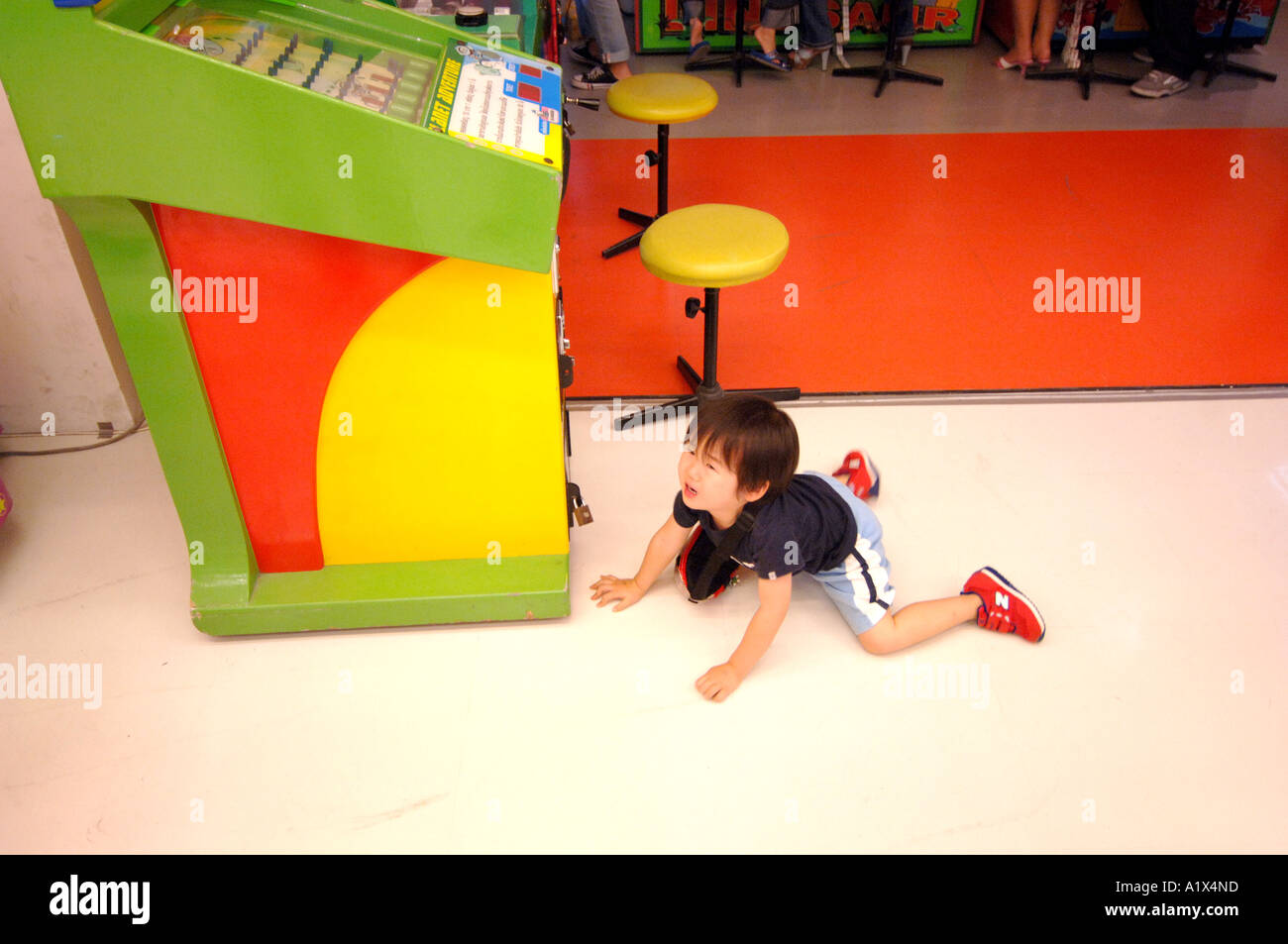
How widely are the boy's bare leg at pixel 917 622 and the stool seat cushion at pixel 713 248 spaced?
83cm

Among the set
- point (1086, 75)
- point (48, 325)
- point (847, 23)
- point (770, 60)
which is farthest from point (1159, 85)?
point (48, 325)

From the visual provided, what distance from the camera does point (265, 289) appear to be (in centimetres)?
180

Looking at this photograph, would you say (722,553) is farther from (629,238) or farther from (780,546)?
(629,238)

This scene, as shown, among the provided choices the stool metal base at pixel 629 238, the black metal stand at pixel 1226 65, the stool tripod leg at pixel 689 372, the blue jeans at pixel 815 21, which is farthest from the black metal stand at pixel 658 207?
the black metal stand at pixel 1226 65

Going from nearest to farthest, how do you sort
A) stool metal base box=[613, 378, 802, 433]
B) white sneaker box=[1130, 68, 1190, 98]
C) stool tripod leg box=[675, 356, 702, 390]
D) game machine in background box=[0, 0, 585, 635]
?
game machine in background box=[0, 0, 585, 635], stool metal base box=[613, 378, 802, 433], stool tripod leg box=[675, 356, 702, 390], white sneaker box=[1130, 68, 1190, 98]

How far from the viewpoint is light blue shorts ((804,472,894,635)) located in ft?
6.75

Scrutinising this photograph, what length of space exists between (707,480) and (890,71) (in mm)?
3662

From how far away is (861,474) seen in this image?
246cm

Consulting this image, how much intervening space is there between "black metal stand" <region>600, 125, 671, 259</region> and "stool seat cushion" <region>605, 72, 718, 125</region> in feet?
0.52

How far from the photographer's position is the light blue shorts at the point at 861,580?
81.0 inches

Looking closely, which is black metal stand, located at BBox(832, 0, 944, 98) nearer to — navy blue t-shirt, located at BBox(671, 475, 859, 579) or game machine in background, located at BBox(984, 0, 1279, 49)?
game machine in background, located at BBox(984, 0, 1279, 49)

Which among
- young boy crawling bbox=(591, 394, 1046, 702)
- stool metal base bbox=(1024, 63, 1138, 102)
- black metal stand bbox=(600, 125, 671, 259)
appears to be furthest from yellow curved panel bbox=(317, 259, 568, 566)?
stool metal base bbox=(1024, 63, 1138, 102)

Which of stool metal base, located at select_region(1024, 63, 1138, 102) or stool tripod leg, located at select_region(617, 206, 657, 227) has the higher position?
stool metal base, located at select_region(1024, 63, 1138, 102)

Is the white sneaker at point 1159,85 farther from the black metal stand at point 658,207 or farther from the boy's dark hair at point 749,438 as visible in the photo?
the boy's dark hair at point 749,438
